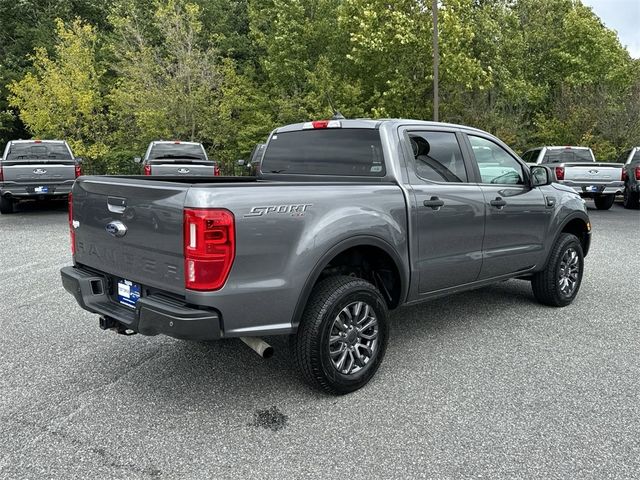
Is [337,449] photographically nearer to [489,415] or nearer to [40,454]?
[489,415]

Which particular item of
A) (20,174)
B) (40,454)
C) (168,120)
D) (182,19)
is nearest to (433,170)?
(40,454)

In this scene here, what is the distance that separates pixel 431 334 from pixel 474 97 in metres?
22.9

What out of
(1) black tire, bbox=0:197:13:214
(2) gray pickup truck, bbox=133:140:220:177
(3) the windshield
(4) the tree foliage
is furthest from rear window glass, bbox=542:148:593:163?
(1) black tire, bbox=0:197:13:214

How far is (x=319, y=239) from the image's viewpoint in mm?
3494

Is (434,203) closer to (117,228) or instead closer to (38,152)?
(117,228)

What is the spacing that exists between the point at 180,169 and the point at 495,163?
995cm

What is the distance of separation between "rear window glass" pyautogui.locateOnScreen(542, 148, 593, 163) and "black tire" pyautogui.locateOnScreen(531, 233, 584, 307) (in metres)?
11.2

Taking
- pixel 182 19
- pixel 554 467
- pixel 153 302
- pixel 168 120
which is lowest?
pixel 554 467

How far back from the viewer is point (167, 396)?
3711 mm

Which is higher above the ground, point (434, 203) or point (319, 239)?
point (434, 203)

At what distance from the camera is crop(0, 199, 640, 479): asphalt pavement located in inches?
115

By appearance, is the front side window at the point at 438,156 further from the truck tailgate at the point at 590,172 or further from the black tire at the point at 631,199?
the black tire at the point at 631,199

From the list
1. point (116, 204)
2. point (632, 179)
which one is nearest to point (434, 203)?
point (116, 204)

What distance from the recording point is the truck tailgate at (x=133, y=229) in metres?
3.19
